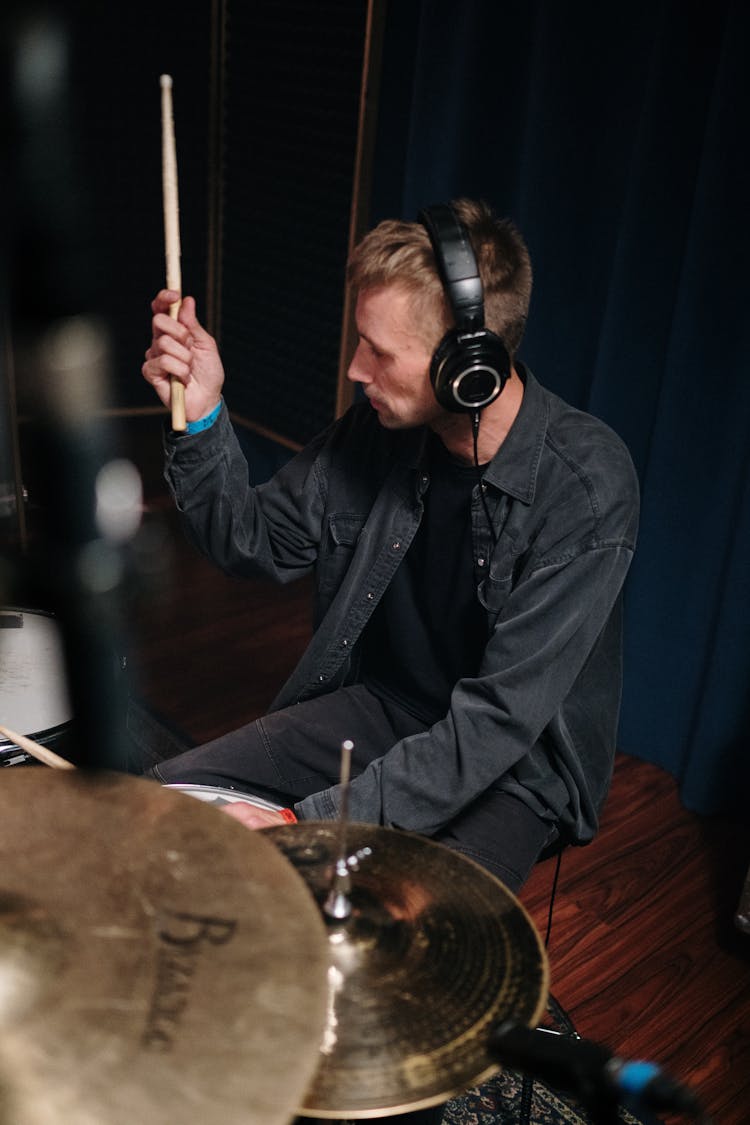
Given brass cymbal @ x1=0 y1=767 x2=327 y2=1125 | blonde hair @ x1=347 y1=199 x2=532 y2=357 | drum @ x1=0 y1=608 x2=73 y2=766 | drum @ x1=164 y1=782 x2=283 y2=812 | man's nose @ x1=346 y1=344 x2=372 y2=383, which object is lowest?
drum @ x1=164 y1=782 x2=283 y2=812

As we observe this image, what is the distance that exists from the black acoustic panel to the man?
1.62 metres

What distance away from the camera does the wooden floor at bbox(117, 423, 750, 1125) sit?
160 cm

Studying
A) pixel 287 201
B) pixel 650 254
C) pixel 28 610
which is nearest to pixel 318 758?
pixel 28 610

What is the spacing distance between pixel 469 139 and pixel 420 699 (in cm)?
145

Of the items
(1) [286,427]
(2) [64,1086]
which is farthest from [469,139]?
(2) [64,1086]

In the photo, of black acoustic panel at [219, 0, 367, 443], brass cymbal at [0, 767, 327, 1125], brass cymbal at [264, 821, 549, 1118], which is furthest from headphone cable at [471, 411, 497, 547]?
black acoustic panel at [219, 0, 367, 443]

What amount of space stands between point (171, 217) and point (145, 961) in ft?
2.44

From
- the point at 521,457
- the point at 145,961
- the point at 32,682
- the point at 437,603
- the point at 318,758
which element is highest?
the point at 521,457

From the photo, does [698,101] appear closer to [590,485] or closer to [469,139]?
[469,139]

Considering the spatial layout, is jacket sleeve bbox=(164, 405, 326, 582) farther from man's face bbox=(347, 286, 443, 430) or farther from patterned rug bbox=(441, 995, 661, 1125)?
patterned rug bbox=(441, 995, 661, 1125)

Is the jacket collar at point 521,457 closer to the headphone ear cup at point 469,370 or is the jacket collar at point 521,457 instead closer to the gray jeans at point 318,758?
the headphone ear cup at point 469,370

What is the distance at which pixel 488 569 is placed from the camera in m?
1.36

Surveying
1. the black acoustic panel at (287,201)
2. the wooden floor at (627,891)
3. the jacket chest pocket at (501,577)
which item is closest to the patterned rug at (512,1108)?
the wooden floor at (627,891)

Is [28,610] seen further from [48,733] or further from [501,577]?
[501,577]
